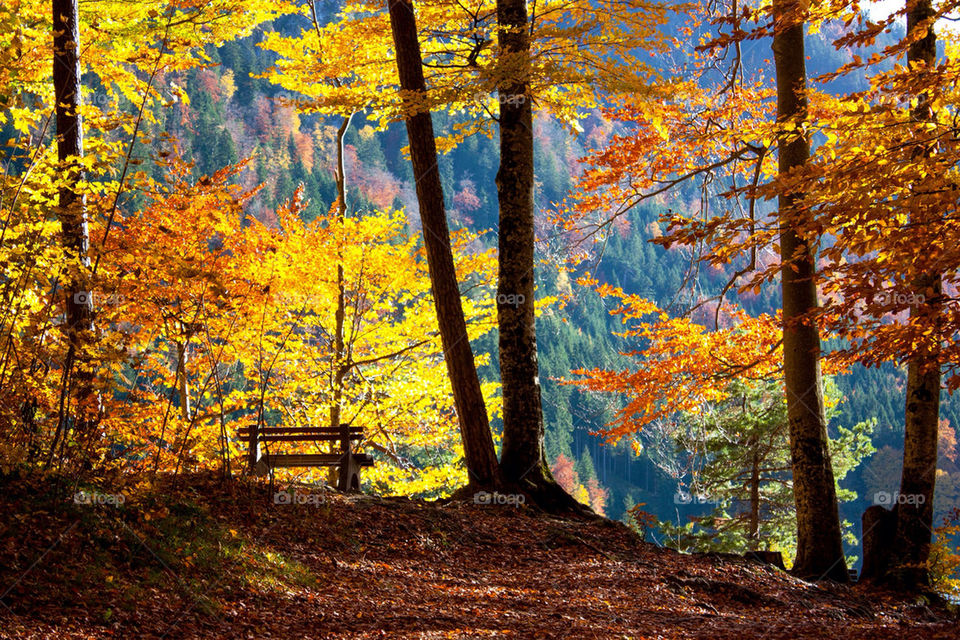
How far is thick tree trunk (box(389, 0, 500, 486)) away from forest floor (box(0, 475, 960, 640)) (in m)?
0.71

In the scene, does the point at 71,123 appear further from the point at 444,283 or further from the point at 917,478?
the point at 917,478

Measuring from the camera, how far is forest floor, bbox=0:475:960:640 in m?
3.39

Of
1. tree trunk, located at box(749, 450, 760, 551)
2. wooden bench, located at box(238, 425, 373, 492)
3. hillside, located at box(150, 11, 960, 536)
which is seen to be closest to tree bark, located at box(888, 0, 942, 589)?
wooden bench, located at box(238, 425, 373, 492)

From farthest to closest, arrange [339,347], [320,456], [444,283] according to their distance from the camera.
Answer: [339,347] < [444,283] < [320,456]

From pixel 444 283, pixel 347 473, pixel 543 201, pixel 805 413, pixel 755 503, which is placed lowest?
pixel 755 503

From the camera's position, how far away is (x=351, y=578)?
4.60 metres

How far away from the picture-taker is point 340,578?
4570 millimetres

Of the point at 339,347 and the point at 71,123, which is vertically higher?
the point at 71,123

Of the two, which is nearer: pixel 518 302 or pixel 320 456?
pixel 320 456

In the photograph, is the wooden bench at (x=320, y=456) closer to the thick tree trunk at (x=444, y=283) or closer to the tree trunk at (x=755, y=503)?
the thick tree trunk at (x=444, y=283)

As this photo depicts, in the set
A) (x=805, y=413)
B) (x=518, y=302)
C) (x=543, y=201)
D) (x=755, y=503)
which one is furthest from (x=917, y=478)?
(x=543, y=201)

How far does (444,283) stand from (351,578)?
3245mm

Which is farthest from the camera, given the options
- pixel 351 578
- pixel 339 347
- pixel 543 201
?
pixel 543 201

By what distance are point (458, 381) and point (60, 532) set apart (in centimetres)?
396
